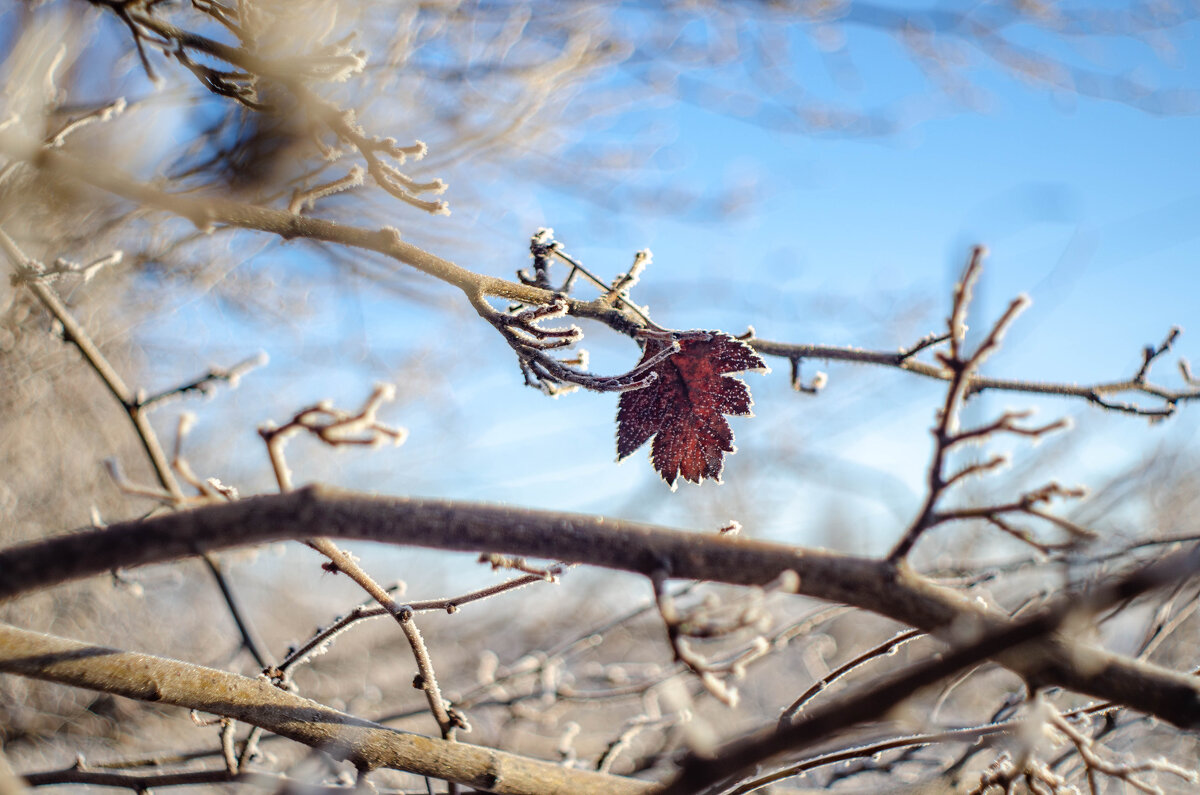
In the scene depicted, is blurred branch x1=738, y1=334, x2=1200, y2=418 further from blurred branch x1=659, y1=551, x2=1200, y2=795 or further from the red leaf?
blurred branch x1=659, y1=551, x2=1200, y2=795

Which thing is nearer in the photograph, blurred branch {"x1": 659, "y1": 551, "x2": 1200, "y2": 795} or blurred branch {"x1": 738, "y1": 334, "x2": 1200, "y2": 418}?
blurred branch {"x1": 659, "y1": 551, "x2": 1200, "y2": 795}

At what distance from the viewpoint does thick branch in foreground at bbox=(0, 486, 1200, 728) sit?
0.76 meters

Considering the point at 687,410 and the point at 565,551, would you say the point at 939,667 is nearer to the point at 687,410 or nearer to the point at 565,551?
the point at 565,551

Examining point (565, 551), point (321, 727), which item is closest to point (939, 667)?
point (565, 551)

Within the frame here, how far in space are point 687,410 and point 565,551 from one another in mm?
553

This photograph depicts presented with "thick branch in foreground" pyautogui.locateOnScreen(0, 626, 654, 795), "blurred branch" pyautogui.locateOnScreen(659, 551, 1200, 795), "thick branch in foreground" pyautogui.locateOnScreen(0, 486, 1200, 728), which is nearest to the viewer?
"blurred branch" pyautogui.locateOnScreen(659, 551, 1200, 795)

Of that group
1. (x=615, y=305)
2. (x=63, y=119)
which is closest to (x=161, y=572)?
(x=63, y=119)

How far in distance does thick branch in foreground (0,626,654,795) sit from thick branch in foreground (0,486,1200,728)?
44 centimetres

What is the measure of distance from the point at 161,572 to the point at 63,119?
2324mm

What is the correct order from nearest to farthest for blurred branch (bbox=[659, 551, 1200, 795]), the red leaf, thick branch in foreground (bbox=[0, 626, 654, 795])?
blurred branch (bbox=[659, 551, 1200, 795]) → thick branch in foreground (bbox=[0, 626, 654, 795]) → the red leaf

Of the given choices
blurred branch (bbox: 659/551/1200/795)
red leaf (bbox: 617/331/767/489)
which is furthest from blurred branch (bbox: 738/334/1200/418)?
blurred branch (bbox: 659/551/1200/795)

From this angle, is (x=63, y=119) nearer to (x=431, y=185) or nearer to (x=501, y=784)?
(x=431, y=185)

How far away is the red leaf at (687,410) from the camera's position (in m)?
1.26

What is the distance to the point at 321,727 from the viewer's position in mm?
1201
